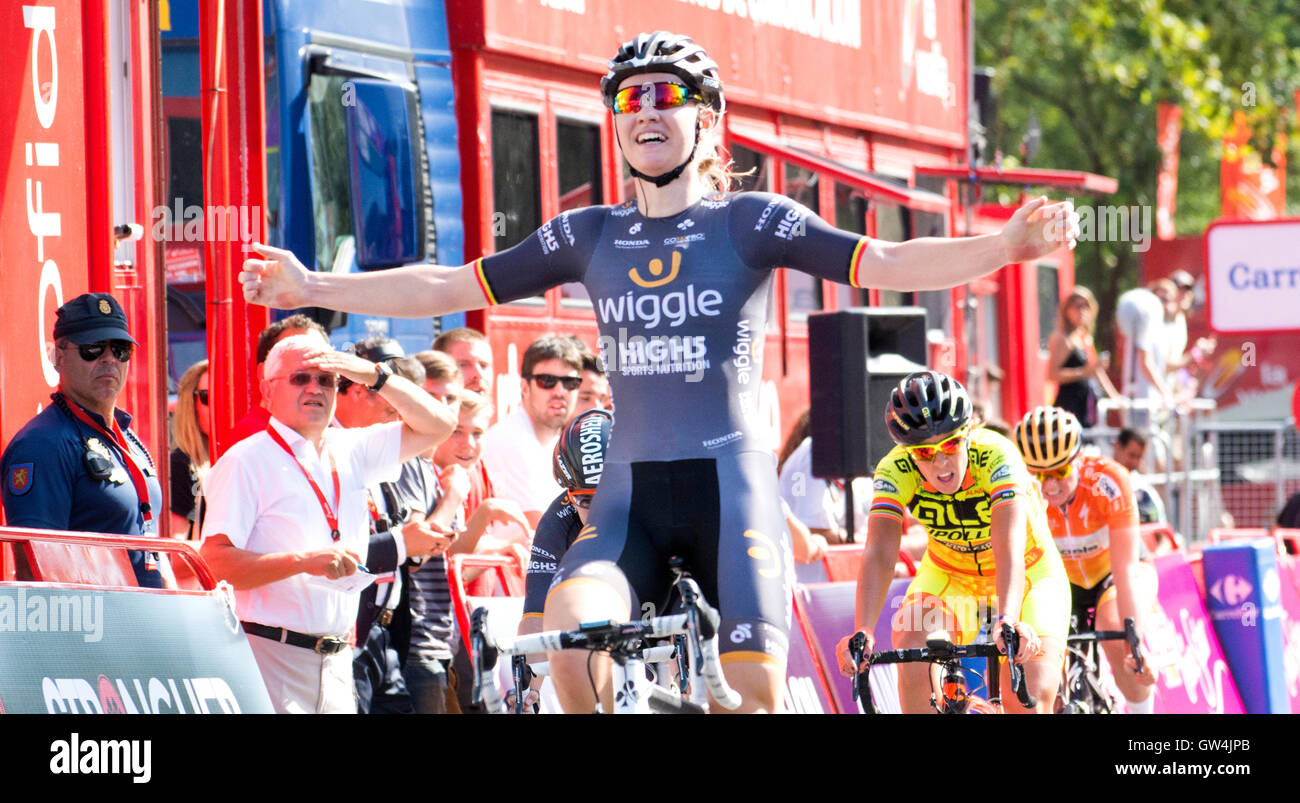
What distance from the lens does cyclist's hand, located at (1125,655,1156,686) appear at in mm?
8500

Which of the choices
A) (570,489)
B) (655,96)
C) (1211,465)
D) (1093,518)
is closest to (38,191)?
(570,489)

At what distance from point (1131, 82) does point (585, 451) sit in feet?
75.1

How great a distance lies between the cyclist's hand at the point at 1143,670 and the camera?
8.50 m

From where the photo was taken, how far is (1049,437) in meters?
9.15

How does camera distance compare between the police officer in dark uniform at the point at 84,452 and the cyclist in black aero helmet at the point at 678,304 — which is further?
the police officer in dark uniform at the point at 84,452

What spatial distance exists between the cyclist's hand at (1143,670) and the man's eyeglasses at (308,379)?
145 inches

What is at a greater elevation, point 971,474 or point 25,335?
point 25,335

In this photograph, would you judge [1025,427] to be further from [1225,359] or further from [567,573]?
[1225,359]

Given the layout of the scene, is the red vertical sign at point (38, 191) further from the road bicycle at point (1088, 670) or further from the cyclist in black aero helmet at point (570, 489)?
the road bicycle at point (1088, 670)

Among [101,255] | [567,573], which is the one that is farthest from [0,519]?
[567,573]

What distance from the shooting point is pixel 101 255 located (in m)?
7.27

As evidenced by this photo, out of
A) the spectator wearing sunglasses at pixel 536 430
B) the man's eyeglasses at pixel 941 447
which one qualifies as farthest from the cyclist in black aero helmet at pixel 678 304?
the spectator wearing sunglasses at pixel 536 430
